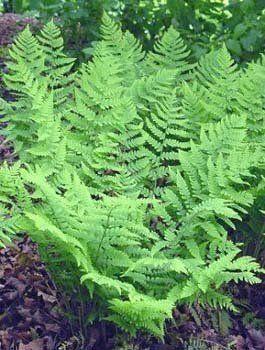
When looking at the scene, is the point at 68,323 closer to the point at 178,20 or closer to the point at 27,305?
the point at 27,305

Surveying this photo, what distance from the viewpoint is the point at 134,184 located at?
137 inches

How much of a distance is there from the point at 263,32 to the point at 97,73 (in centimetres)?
195

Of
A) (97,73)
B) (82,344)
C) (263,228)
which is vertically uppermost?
(97,73)

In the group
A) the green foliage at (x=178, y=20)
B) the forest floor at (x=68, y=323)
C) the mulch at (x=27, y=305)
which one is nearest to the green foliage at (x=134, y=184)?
the forest floor at (x=68, y=323)

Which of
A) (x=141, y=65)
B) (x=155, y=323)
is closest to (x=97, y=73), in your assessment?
(x=141, y=65)

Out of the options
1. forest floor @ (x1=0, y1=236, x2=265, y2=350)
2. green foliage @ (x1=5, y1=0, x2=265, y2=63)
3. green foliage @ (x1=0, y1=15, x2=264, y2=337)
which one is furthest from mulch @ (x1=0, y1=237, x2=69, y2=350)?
green foliage @ (x1=5, y1=0, x2=265, y2=63)

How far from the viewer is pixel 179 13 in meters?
5.70

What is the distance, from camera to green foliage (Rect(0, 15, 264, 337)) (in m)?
3.06

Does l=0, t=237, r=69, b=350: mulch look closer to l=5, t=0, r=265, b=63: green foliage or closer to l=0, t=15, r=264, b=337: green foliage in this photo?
l=0, t=15, r=264, b=337: green foliage

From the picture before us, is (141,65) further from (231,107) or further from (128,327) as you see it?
(128,327)

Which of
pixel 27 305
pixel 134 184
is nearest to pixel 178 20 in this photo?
pixel 134 184

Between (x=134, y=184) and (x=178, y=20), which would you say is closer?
(x=134, y=184)

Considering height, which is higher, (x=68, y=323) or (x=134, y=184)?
(x=134, y=184)

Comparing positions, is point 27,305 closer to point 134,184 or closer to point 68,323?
point 68,323
